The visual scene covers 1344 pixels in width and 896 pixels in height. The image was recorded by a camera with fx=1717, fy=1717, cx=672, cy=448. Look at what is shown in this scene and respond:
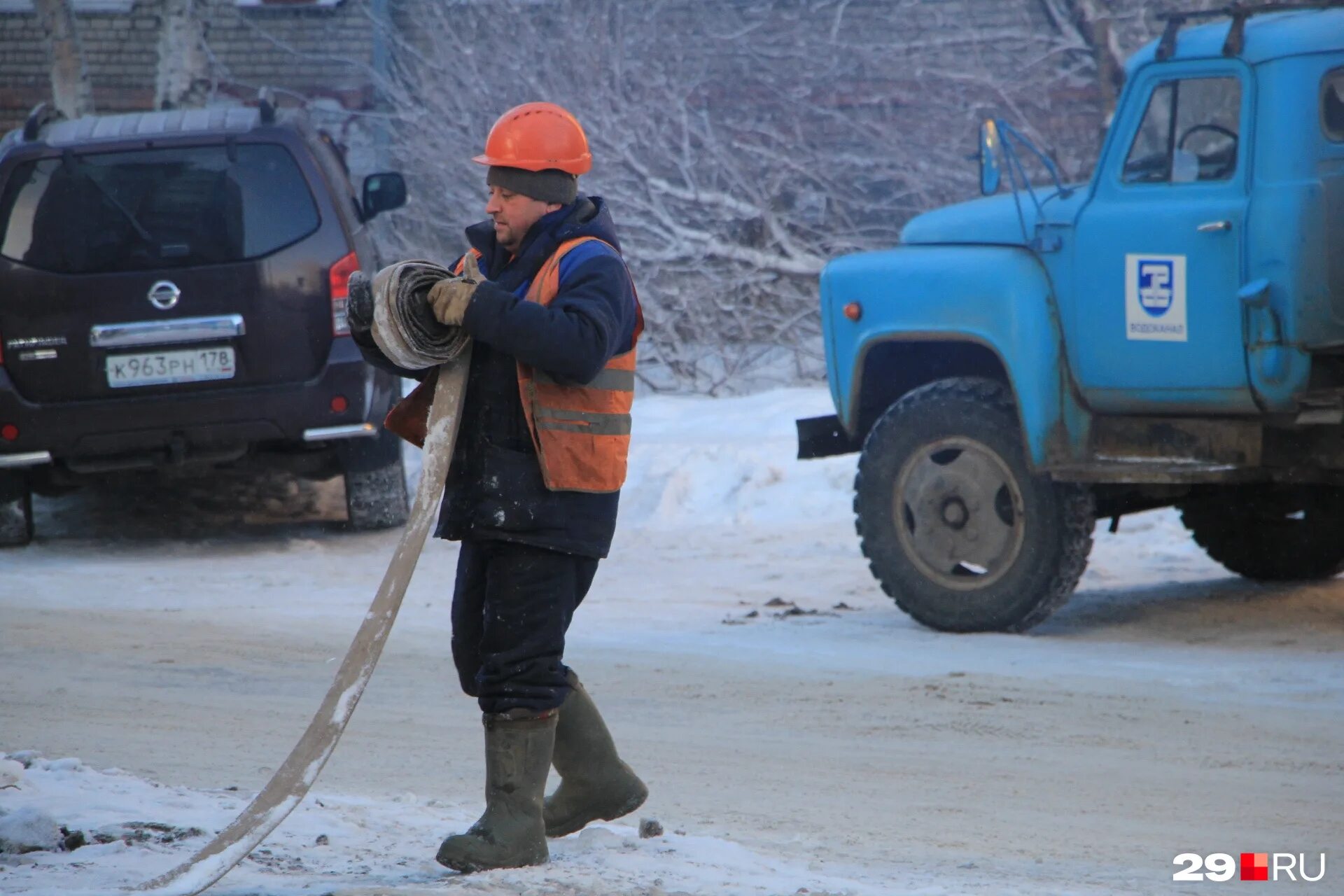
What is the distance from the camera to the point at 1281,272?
6.29 meters

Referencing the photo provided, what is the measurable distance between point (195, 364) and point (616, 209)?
7197mm

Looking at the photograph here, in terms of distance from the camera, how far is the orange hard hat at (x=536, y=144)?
12.5 feet

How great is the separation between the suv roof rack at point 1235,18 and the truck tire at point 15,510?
20.0 feet

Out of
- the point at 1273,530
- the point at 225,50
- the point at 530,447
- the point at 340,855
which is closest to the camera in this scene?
the point at 530,447

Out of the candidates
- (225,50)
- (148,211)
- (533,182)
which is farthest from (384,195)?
(225,50)

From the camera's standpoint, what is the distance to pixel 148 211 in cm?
870

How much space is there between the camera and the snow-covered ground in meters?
3.99

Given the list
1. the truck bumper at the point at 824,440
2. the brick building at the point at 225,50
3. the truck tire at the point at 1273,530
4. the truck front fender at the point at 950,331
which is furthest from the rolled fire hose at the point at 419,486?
the brick building at the point at 225,50

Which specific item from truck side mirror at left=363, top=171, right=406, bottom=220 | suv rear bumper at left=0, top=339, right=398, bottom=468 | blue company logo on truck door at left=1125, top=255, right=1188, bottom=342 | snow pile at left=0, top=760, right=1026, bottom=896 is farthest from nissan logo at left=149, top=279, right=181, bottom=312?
blue company logo on truck door at left=1125, top=255, right=1188, bottom=342

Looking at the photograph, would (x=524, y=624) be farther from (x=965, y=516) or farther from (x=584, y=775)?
(x=965, y=516)

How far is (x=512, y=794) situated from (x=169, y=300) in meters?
5.43

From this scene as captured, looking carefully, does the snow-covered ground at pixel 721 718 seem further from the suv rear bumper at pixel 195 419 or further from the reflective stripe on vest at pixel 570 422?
the reflective stripe on vest at pixel 570 422

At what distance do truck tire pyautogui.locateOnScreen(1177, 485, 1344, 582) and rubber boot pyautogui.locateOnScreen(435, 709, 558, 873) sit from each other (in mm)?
4797

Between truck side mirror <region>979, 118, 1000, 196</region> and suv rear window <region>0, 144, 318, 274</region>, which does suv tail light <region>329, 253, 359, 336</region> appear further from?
truck side mirror <region>979, 118, 1000, 196</region>
